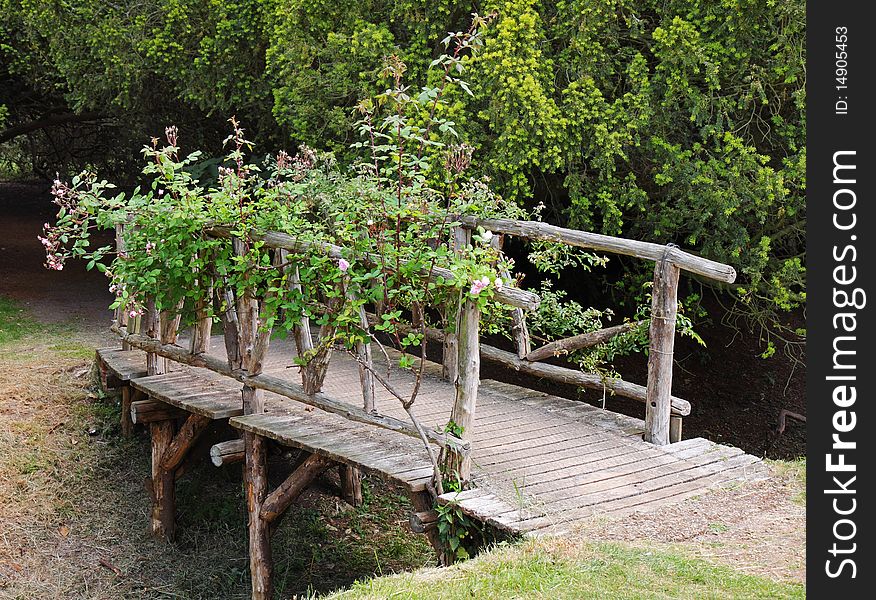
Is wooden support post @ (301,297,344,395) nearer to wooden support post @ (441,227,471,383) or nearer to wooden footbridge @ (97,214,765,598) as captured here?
wooden footbridge @ (97,214,765,598)

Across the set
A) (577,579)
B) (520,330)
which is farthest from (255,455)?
(577,579)

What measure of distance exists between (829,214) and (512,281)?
6.54 ft

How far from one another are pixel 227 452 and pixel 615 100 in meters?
4.64

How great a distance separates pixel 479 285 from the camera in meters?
5.56

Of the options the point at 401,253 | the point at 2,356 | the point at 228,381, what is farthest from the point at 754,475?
the point at 2,356

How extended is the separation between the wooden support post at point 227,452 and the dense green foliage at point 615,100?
3399 millimetres

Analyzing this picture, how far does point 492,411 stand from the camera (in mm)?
7570

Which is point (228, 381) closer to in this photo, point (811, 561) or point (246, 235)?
point (246, 235)

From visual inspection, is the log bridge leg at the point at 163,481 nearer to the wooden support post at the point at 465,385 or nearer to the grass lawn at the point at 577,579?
the wooden support post at the point at 465,385

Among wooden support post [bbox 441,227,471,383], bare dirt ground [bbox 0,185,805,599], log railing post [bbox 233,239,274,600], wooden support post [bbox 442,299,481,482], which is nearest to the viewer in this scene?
wooden support post [bbox 442,299,481,482]

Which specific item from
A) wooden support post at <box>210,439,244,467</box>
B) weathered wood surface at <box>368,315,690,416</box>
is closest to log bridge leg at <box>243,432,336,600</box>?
wooden support post at <box>210,439,244,467</box>

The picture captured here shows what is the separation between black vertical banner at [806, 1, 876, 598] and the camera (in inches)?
168

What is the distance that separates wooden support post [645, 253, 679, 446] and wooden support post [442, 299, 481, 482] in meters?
1.40

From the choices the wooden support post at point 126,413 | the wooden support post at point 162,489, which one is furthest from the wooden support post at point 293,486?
the wooden support post at point 126,413
